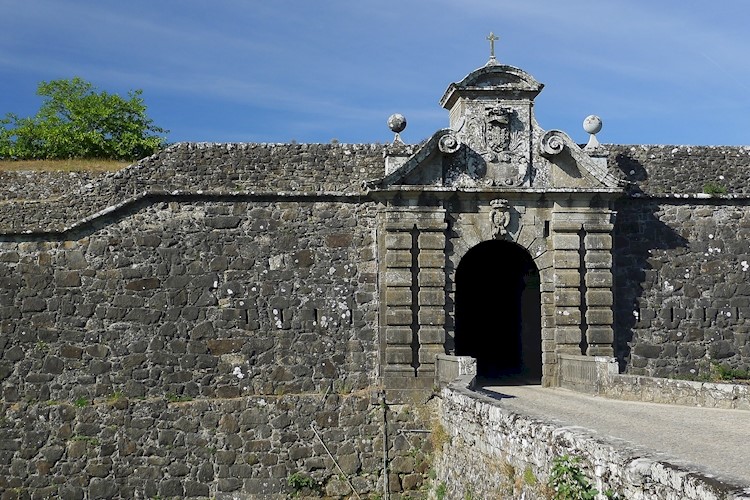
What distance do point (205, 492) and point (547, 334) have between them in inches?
249

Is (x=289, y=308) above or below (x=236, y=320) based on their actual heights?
above

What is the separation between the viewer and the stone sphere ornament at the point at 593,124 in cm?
1575

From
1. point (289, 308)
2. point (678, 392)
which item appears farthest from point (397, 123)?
point (678, 392)

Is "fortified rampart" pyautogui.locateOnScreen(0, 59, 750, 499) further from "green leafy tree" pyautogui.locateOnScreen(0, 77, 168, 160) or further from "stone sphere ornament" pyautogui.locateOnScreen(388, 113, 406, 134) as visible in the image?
"green leafy tree" pyautogui.locateOnScreen(0, 77, 168, 160)

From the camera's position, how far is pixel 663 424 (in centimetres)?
944

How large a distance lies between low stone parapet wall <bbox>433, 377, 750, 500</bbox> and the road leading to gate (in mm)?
244

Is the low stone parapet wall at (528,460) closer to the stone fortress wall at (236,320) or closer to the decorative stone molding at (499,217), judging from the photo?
the stone fortress wall at (236,320)

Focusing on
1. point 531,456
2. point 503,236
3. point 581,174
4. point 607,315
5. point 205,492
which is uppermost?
point 581,174

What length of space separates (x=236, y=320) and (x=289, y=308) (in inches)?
36.7

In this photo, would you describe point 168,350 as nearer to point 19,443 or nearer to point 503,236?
point 19,443

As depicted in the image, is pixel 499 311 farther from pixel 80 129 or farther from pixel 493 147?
pixel 80 129

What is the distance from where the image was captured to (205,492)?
1480 cm

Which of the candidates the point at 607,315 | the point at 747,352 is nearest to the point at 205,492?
the point at 607,315

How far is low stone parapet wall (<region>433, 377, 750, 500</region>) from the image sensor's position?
546 cm
